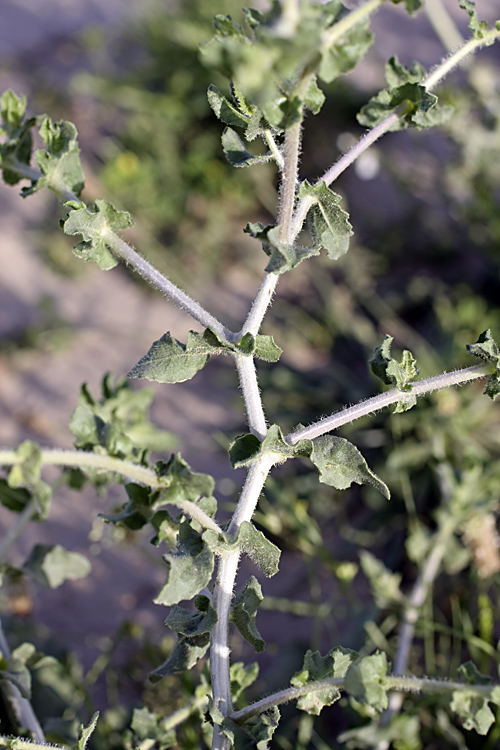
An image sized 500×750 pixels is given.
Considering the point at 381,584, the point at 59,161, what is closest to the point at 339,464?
the point at 59,161

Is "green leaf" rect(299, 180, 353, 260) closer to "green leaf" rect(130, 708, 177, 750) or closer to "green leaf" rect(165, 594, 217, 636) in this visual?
"green leaf" rect(165, 594, 217, 636)

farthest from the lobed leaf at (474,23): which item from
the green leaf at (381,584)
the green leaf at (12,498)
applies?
the green leaf at (381,584)

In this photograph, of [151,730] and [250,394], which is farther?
[151,730]

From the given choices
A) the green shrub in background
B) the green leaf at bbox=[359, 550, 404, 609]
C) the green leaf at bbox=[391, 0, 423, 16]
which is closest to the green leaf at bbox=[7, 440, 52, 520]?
the green shrub in background

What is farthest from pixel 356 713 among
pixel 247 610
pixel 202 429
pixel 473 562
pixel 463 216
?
pixel 463 216

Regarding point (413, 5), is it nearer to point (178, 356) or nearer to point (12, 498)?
point (178, 356)

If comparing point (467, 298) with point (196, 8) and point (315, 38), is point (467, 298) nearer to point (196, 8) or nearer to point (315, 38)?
point (315, 38)

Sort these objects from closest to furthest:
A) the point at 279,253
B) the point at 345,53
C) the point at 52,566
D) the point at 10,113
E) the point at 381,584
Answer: the point at 345,53 < the point at 279,253 < the point at 10,113 < the point at 52,566 < the point at 381,584
